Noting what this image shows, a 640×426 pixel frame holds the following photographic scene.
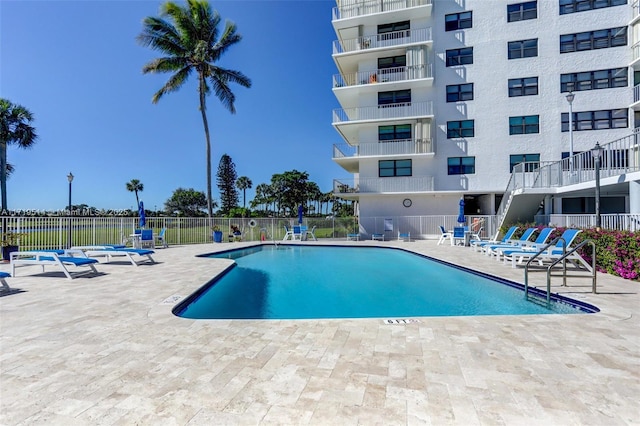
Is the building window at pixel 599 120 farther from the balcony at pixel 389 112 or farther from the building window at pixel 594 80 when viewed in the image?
the balcony at pixel 389 112

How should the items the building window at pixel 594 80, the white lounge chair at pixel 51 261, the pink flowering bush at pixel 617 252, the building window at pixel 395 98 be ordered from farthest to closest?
the building window at pixel 395 98 < the building window at pixel 594 80 < the white lounge chair at pixel 51 261 < the pink flowering bush at pixel 617 252

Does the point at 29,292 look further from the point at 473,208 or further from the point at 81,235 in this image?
the point at 473,208

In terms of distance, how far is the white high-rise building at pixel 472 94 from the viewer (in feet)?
64.3

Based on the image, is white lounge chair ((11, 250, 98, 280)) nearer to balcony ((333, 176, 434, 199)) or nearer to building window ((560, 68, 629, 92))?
balcony ((333, 176, 434, 199))

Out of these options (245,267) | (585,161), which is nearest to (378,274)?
(245,267)

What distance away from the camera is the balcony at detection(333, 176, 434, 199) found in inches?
861

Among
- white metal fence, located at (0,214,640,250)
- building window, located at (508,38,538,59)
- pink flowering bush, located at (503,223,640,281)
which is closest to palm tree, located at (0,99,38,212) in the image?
white metal fence, located at (0,214,640,250)

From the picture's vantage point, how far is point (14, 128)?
81.8ft

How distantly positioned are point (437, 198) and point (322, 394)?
21581 mm

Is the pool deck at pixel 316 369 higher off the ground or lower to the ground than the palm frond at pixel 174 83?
lower

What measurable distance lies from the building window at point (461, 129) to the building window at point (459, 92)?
5.24 ft

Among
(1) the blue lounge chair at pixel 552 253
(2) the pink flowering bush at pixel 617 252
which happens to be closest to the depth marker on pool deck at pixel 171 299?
(1) the blue lounge chair at pixel 552 253

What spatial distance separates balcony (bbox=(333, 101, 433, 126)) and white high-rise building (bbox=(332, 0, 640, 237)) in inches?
2.9

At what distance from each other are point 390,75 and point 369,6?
17.4 ft
